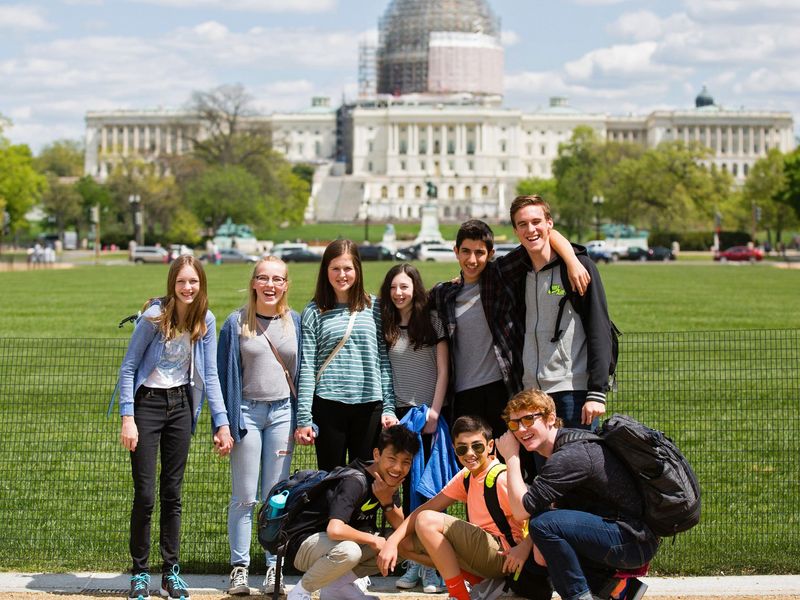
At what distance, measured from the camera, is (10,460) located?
1153cm

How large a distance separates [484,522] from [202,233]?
96945 mm

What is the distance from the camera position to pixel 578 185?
10112cm

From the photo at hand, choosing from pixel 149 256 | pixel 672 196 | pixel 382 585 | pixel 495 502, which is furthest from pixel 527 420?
pixel 672 196

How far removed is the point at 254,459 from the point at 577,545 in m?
2.42

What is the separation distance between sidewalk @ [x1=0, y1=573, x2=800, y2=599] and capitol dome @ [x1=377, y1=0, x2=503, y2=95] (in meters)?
181

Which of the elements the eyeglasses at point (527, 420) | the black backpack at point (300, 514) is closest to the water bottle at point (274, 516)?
the black backpack at point (300, 514)

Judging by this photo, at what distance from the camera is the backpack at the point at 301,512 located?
8.43 meters

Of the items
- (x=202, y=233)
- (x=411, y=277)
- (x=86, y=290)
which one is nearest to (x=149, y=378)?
(x=411, y=277)

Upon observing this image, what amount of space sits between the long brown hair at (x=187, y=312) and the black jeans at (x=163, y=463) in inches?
15.6

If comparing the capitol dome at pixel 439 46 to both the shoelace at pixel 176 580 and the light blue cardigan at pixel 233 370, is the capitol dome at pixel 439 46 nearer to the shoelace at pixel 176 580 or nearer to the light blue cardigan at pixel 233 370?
the light blue cardigan at pixel 233 370

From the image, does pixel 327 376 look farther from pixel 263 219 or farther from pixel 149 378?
pixel 263 219

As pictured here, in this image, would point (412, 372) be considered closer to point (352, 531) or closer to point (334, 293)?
point (334, 293)

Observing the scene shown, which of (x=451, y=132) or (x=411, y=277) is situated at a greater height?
(x=451, y=132)

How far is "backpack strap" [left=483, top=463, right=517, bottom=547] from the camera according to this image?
8.34 metres
